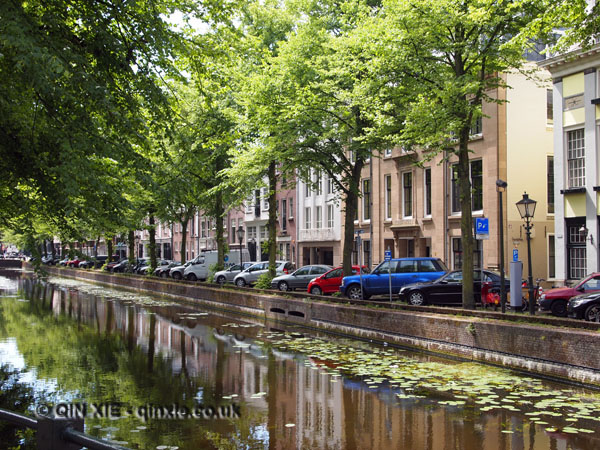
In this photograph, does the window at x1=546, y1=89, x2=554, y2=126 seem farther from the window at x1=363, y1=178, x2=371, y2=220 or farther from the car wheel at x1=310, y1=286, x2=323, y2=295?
the car wheel at x1=310, y1=286, x2=323, y2=295

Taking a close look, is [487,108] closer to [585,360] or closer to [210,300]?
[210,300]

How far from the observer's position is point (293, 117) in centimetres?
2508

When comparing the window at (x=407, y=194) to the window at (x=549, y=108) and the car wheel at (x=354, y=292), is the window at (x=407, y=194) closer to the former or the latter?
the window at (x=549, y=108)

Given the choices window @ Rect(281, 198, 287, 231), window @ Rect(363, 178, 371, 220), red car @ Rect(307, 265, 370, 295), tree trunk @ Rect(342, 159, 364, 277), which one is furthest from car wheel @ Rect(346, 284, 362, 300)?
window @ Rect(281, 198, 287, 231)

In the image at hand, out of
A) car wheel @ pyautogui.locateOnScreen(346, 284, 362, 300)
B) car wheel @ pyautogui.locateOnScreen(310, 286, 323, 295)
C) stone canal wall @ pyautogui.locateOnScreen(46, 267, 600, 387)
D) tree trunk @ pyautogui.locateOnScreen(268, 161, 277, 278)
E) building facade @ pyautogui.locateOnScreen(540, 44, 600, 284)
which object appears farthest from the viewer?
car wheel @ pyautogui.locateOnScreen(310, 286, 323, 295)

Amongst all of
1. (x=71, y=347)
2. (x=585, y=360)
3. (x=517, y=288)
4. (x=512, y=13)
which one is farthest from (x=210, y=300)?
(x=585, y=360)

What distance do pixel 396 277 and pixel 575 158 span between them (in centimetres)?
916

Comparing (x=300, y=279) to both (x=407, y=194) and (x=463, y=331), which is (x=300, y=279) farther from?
(x=463, y=331)

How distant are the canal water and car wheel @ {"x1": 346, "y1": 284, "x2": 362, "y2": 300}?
7205 mm

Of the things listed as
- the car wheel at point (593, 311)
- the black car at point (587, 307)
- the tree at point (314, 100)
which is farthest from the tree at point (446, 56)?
the tree at point (314, 100)

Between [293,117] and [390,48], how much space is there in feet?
23.5

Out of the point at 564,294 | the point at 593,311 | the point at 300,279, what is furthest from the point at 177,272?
the point at 593,311

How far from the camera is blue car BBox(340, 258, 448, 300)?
2789cm

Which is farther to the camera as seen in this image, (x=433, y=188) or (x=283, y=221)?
(x=283, y=221)
